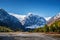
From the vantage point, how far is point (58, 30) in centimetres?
14712

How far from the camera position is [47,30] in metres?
159

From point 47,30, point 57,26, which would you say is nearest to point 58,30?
point 57,26

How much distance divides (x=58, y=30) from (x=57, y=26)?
12.0ft

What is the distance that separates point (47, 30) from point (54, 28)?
8900 mm

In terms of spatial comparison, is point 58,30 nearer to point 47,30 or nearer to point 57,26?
point 57,26

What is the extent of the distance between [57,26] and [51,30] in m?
7.59

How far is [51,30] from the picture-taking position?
507ft

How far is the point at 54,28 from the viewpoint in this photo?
498 ft

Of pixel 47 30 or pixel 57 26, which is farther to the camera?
pixel 47 30

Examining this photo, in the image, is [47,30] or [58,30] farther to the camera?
[47,30]

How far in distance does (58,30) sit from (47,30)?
13.9m

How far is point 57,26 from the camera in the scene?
149m

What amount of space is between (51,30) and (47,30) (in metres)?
5.23
